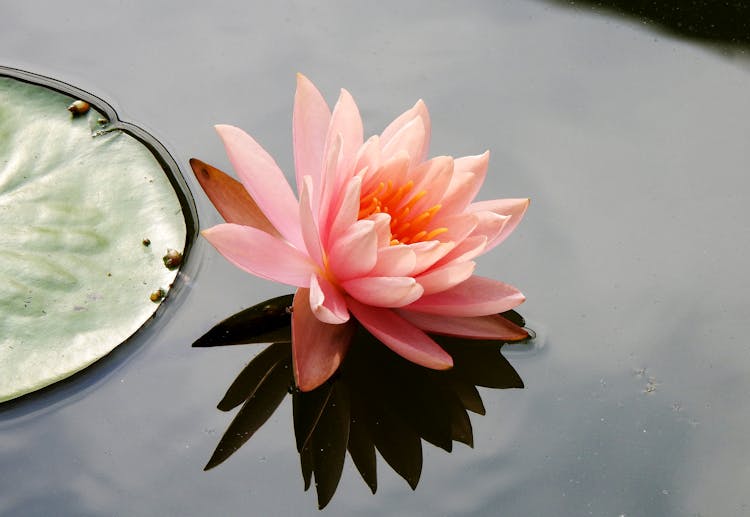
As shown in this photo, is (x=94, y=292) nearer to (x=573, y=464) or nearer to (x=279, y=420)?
(x=279, y=420)

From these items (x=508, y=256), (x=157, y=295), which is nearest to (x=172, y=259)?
(x=157, y=295)

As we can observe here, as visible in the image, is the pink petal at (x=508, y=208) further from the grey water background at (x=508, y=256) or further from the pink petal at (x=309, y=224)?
the pink petal at (x=309, y=224)

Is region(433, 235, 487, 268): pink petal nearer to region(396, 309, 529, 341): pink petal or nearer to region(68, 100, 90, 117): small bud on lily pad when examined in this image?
region(396, 309, 529, 341): pink petal

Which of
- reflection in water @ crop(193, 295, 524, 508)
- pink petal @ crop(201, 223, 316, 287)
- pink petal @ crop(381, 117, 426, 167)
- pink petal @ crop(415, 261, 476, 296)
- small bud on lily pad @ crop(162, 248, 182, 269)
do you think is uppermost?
Answer: pink petal @ crop(381, 117, 426, 167)

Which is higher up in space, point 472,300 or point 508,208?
point 508,208

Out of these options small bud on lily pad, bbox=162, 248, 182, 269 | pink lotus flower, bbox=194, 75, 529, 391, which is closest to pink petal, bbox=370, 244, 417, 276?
pink lotus flower, bbox=194, 75, 529, 391

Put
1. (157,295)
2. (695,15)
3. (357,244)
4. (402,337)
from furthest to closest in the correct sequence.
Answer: (695,15) → (157,295) → (402,337) → (357,244)

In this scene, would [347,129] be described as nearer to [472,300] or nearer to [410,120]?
[410,120]
